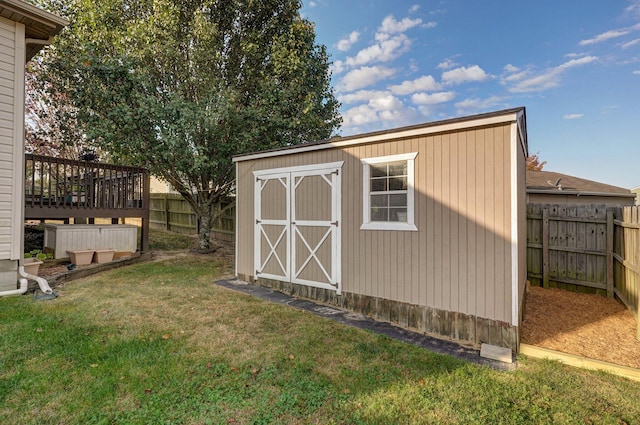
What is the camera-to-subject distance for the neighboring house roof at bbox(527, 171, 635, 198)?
9.53m

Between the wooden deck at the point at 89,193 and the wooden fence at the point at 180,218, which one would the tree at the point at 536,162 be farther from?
the wooden deck at the point at 89,193

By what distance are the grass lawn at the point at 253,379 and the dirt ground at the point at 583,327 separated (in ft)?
2.13

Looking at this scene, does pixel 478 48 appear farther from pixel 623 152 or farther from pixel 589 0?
pixel 623 152

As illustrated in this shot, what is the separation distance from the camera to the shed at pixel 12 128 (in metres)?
5.18

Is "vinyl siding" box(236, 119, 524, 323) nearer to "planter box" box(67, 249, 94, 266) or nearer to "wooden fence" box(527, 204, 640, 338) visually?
"wooden fence" box(527, 204, 640, 338)

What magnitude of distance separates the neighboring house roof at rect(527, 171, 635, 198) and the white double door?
24.7 ft

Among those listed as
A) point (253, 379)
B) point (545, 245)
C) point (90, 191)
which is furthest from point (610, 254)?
point (90, 191)

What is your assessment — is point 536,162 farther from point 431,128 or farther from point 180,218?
point 180,218

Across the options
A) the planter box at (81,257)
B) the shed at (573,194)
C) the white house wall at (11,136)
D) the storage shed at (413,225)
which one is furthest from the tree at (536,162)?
the white house wall at (11,136)

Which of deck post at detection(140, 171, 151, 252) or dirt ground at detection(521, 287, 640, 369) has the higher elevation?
deck post at detection(140, 171, 151, 252)

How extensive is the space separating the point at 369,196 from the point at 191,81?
254 inches

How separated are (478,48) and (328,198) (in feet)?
31.2

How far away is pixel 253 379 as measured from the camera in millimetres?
2811

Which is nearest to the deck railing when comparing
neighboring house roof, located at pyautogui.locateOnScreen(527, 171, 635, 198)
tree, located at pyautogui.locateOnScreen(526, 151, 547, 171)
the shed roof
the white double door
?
the white double door
